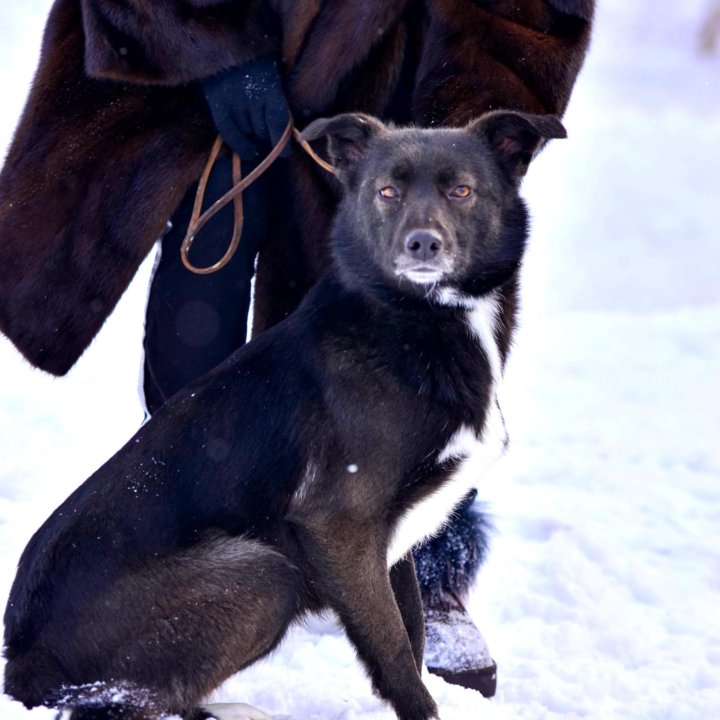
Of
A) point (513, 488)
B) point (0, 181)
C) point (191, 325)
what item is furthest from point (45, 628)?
point (513, 488)

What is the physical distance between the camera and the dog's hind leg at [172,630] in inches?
97.6

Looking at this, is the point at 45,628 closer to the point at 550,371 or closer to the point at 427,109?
the point at 427,109

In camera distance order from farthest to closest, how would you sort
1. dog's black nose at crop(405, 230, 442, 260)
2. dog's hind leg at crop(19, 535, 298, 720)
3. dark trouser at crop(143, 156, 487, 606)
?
dark trouser at crop(143, 156, 487, 606) < dog's black nose at crop(405, 230, 442, 260) < dog's hind leg at crop(19, 535, 298, 720)

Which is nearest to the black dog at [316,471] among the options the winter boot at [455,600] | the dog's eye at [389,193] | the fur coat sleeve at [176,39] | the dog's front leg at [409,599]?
the dog's eye at [389,193]

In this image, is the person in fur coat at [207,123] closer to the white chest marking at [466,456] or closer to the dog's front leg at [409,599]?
the white chest marking at [466,456]

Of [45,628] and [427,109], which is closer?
[45,628]

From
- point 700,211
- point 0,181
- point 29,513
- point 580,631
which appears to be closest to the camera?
point 0,181

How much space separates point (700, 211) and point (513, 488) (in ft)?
21.2

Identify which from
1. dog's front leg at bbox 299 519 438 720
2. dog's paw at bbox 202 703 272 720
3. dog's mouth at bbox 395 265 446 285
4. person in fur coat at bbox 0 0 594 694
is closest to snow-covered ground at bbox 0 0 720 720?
dog's paw at bbox 202 703 272 720

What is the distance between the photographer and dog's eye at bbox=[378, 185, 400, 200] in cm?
279

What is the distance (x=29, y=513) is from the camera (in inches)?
162

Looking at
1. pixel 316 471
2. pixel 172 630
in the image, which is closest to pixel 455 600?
pixel 316 471

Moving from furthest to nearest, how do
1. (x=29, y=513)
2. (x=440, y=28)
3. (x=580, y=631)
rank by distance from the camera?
(x=29, y=513), (x=580, y=631), (x=440, y=28)

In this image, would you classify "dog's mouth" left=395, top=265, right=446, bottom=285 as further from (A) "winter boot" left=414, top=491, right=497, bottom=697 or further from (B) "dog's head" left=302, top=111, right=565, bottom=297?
(A) "winter boot" left=414, top=491, right=497, bottom=697
